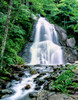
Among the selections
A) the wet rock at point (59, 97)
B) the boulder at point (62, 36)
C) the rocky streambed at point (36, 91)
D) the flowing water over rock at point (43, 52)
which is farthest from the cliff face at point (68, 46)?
the wet rock at point (59, 97)

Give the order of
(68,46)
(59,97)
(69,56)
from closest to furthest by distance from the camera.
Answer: (59,97), (69,56), (68,46)

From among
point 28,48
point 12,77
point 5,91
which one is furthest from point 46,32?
point 5,91

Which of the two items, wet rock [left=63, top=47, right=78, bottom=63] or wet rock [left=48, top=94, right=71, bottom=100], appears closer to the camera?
wet rock [left=48, top=94, right=71, bottom=100]

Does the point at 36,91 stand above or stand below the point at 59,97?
below

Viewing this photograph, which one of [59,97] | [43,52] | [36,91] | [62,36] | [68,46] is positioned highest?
[62,36]

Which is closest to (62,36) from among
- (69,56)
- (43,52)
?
(69,56)

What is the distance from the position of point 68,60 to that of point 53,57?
234 cm

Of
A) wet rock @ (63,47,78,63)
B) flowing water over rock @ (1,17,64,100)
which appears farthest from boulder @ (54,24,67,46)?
wet rock @ (63,47,78,63)

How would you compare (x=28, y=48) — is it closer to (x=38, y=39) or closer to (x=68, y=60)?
(x=38, y=39)

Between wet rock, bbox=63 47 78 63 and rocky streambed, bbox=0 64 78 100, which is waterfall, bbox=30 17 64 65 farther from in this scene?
rocky streambed, bbox=0 64 78 100

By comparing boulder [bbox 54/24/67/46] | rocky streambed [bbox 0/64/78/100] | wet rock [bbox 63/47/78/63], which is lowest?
rocky streambed [bbox 0/64/78/100]

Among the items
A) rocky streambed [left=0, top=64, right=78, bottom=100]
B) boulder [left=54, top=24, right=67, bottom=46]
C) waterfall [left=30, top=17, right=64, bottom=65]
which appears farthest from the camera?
boulder [left=54, top=24, right=67, bottom=46]

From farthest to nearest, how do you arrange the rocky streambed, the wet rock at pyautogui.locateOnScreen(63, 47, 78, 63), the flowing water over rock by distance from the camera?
the wet rock at pyautogui.locateOnScreen(63, 47, 78, 63)
the flowing water over rock
the rocky streambed

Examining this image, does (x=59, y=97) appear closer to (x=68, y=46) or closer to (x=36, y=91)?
A: (x=36, y=91)
